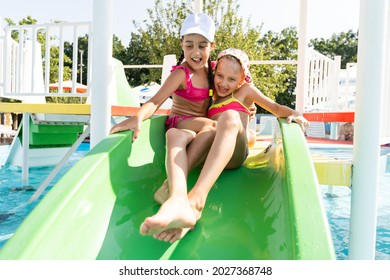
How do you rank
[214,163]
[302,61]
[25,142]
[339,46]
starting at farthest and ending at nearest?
1. [339,46]
2. [25,142]
3. [302,61]
4. [214,163]

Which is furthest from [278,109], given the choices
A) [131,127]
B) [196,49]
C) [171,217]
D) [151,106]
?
[171,217]

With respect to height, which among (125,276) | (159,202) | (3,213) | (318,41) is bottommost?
(3,213)

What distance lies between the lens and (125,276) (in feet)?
4.24

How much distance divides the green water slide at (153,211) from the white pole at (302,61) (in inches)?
58.3

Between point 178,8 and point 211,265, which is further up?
point 178,8

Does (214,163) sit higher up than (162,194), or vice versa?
(214,163)

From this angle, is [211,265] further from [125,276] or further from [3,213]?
[3,213]

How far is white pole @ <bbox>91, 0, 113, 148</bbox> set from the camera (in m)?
2.11

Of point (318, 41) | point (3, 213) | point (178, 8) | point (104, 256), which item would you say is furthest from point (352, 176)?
point (318, 41)

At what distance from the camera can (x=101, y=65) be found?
2.13m

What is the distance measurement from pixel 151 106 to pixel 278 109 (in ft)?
2.07

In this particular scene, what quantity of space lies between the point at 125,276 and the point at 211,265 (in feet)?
0.92

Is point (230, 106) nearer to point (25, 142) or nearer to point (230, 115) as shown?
point (230, 115)

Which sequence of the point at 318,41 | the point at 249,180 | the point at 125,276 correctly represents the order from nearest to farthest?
1. the point at 125,276
2. the point at 249,180
3. the point at 318,41
